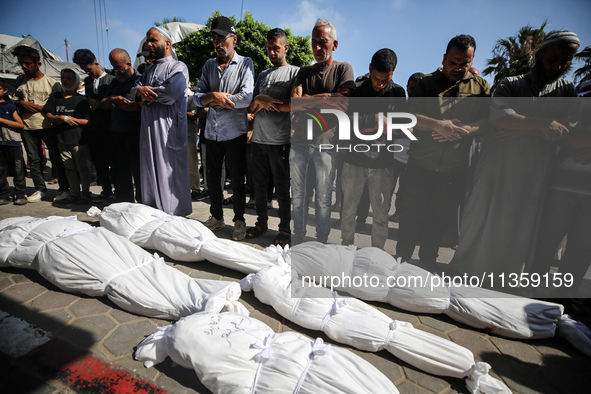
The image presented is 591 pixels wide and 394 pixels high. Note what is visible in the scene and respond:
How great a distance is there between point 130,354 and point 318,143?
1.71 metres

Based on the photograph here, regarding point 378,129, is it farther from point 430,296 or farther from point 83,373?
point 83,373

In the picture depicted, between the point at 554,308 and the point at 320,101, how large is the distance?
2.02 metres

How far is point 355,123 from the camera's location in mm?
1872

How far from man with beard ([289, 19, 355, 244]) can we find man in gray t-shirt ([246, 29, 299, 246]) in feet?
0.80

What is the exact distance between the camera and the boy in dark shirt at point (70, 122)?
3885 millimetres

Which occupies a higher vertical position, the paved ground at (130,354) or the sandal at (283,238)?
the sandal at (283,238)

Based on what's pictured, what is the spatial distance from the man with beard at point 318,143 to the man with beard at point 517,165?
1.02 meters

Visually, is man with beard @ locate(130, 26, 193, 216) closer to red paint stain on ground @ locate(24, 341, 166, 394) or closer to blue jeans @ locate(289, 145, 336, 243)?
blue jeans @ locate(289, 145, 336, 243)

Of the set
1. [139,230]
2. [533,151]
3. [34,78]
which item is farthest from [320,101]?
[34,78]

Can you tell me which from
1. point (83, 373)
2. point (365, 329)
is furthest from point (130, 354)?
point (365, 329)

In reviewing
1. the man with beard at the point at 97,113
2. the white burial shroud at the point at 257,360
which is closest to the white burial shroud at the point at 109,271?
the white burial shroud at the point at 257,360

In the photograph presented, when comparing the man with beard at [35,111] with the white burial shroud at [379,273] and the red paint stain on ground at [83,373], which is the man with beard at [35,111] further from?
the red paint stain on ground at [83,373]

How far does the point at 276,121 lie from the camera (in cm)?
276

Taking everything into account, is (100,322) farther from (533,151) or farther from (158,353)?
(533,151)
